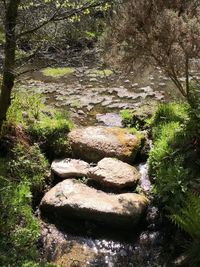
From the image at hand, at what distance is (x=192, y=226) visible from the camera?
690 cm

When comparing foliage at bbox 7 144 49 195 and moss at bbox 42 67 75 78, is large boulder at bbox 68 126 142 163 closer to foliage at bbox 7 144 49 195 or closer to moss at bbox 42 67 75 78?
foliage at bbox 7 144 49 195

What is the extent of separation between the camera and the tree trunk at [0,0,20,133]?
7.42 m

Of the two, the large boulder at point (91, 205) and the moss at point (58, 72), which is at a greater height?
the moss at point (58, 72)

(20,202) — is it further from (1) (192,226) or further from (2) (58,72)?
(2) (58,72)

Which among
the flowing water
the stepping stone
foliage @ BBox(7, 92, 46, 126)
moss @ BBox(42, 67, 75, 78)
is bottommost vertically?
the flowing water

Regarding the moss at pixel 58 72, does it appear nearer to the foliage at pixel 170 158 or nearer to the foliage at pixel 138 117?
the foliage at pixel 138 117

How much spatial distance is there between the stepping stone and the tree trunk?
5.81ft

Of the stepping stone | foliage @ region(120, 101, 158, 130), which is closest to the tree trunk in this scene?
the stepping stone

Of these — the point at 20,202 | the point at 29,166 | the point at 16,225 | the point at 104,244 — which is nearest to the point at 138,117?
the point at 29,166

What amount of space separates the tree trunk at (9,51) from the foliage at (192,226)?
4045 millimetres

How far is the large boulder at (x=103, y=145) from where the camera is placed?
9984mm

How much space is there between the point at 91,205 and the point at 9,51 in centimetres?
342

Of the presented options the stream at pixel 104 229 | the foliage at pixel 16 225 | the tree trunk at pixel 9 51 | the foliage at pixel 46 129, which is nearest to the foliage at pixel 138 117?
the stream at pixel 104 229

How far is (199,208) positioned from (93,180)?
288 centimetres
